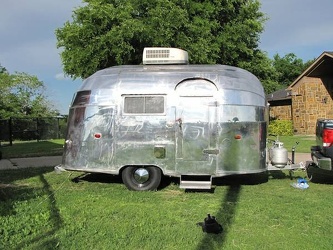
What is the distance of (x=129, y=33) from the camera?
17312mm

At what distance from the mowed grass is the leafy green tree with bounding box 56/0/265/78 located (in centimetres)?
963

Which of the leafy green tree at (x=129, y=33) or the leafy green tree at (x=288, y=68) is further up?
the leafy green tree at (x=288, y=68)

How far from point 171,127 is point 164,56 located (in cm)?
189

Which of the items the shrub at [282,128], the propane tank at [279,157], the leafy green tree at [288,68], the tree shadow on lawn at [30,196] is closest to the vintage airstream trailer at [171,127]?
the propane tank at [279,157]

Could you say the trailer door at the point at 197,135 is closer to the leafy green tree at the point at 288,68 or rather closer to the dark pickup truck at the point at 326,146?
the dark pickup truck at the point at 326,146

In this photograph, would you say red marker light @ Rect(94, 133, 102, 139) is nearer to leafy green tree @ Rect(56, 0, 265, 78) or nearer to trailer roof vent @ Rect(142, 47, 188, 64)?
trailer roof vent @ Rect(142, 47, 188, 64)

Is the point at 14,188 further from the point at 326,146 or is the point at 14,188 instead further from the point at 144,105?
the point at 326,146

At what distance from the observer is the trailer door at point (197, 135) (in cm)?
798

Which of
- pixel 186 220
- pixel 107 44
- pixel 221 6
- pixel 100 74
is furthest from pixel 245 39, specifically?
pixel 186 220

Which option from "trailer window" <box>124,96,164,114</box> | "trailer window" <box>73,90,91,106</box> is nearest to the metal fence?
"trailer window" <box>73,90,91,106</box>

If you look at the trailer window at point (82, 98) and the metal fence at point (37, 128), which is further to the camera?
the metal fence at point (37, 128)

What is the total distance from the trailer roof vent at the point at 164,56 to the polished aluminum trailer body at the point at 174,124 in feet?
2.10

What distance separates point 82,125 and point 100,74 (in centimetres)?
120

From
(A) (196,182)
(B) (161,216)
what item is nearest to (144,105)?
(A) (196,182)
